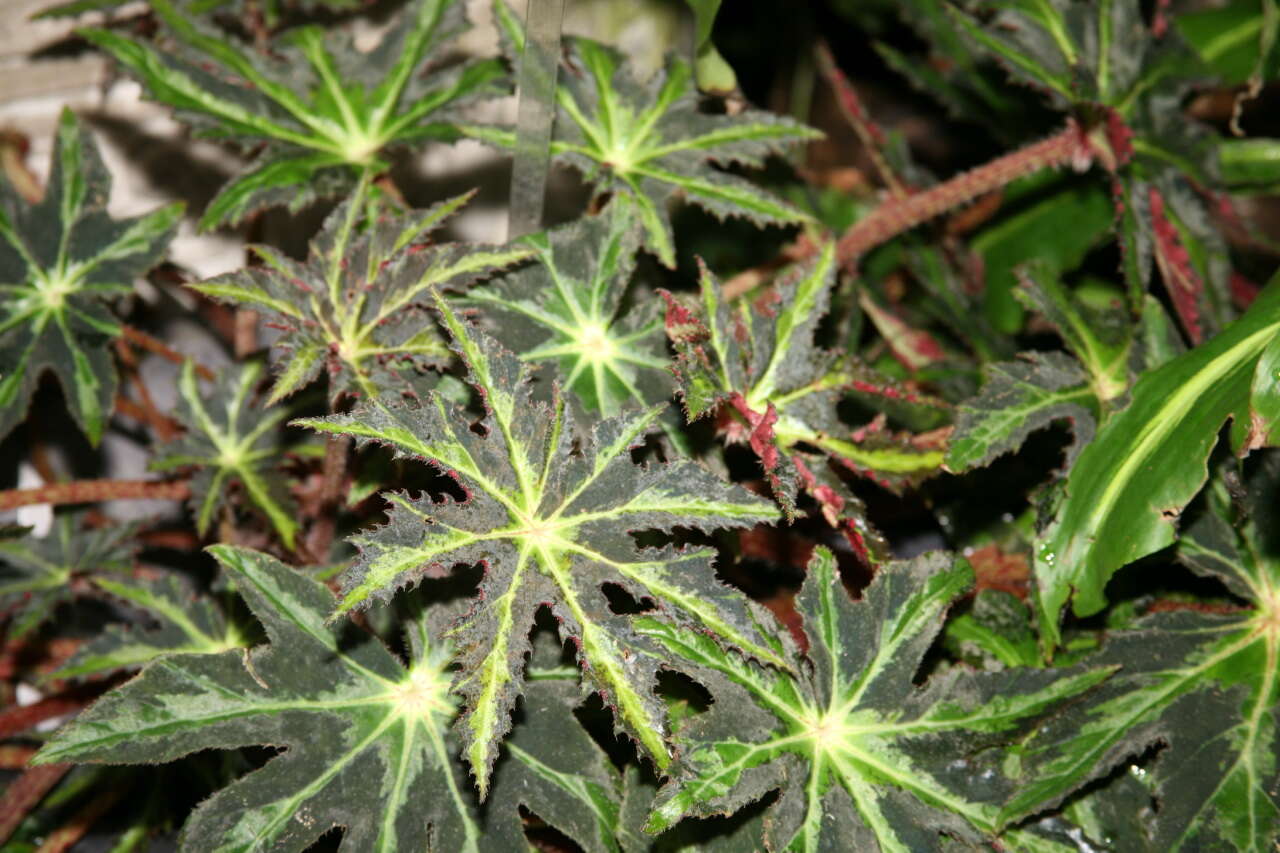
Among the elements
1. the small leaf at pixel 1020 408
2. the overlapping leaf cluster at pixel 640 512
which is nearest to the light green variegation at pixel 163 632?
the overlapping leaf cluster at pixel 640 512

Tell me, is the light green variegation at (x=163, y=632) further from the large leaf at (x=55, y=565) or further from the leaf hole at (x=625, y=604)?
the leaf hole at (x=625, y=604)

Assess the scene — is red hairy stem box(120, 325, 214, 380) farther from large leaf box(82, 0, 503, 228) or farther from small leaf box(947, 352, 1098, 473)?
small leaf box(947, 352, 1098, 473)

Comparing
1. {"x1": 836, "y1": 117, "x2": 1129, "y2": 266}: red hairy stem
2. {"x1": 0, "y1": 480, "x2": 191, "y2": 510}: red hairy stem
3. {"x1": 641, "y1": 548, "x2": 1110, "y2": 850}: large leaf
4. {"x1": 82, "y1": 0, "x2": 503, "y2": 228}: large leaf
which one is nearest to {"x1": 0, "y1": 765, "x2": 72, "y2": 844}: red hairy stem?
{"x1": 0, "y1": 480, "x2": 191, "y2": 510}: red hairy stem

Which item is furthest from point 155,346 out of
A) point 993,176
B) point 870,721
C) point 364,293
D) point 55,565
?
point 993,176

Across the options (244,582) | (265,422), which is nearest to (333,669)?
(244,582)

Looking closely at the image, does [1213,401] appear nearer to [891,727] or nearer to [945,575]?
[945,575]

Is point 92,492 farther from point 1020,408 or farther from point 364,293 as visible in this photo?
point 1020,408
